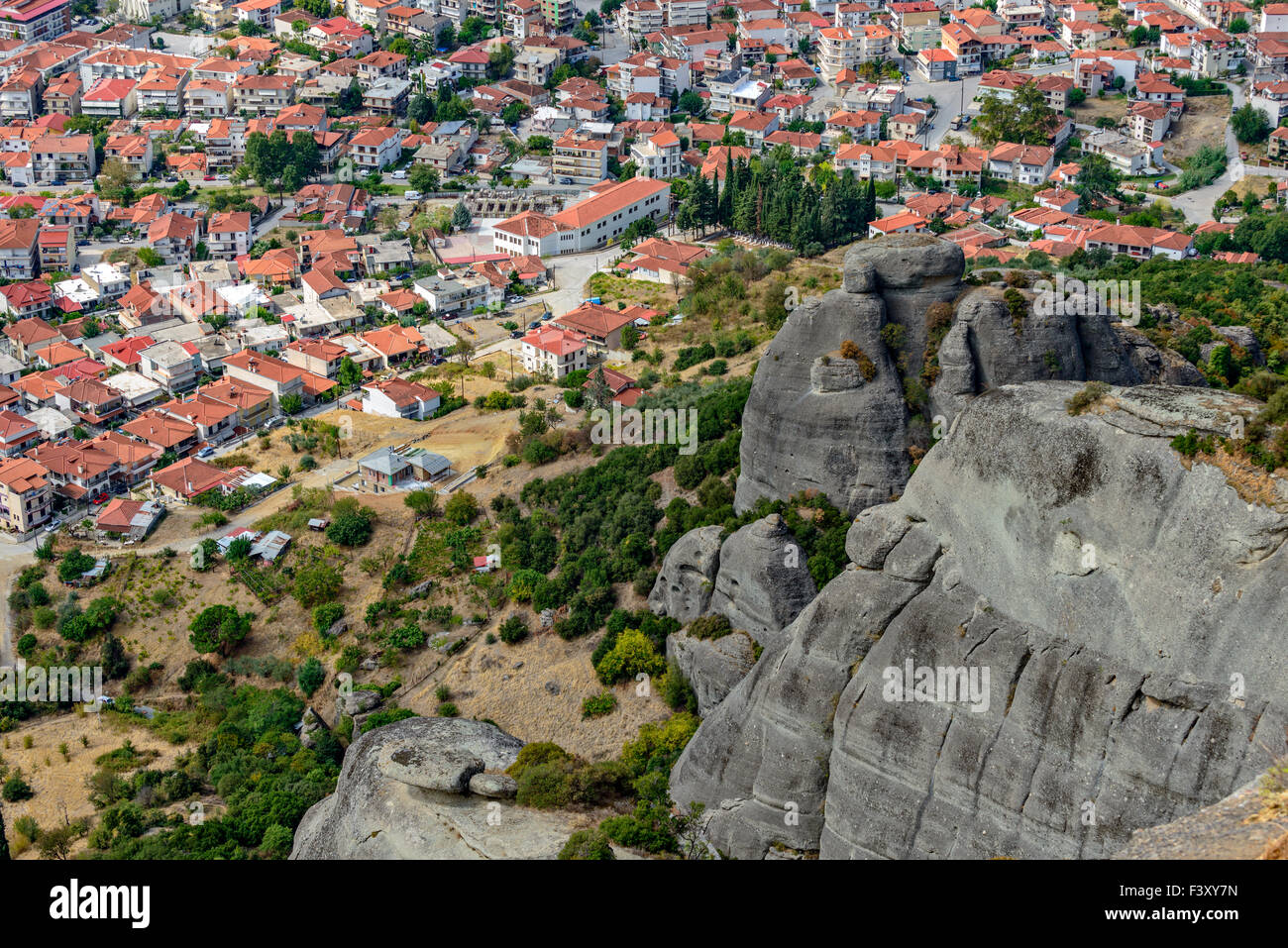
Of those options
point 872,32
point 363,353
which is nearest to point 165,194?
point 363,353

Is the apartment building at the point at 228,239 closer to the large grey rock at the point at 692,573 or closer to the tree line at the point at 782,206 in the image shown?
the tree line at the point at 782,206

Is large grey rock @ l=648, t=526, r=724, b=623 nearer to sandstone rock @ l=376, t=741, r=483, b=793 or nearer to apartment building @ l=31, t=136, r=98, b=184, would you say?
sandstone rock @ l=376, t=741, r=483, b=793

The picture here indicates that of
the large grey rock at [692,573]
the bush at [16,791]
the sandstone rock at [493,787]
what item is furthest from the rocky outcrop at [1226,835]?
the bush at [16,791]

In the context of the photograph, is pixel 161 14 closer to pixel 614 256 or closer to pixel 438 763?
pixel 614 256

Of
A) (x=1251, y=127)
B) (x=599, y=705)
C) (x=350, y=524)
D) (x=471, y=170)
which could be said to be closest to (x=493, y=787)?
(x=599, y=705)

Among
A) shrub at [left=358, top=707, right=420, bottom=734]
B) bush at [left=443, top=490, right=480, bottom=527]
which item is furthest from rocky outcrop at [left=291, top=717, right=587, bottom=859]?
bush at [left=443, top=490, right=480, bottom=527]

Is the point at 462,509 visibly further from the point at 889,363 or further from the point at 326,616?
the point at 889,363
